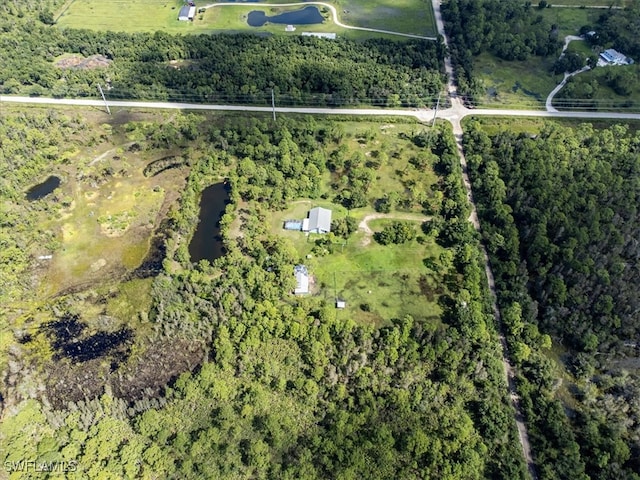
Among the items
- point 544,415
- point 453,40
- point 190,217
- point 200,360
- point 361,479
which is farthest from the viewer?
point 453,40

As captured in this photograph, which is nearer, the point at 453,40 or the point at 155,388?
the point at 155,388

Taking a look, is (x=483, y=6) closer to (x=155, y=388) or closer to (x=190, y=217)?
(x=190, y=217)

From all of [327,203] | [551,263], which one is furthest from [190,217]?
[551,263]

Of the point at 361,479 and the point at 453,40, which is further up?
the point at 453,40

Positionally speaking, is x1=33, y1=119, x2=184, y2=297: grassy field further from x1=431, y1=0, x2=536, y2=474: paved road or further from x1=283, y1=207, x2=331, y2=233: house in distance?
x1=431, y1=0, x2=536, y2=474: paved road

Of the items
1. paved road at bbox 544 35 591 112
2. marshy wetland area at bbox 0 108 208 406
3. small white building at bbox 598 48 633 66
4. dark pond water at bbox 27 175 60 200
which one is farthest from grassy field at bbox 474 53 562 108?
dark pond water at bbox 27 175 60 200

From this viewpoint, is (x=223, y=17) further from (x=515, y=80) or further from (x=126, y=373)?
(x=126, y=373)
